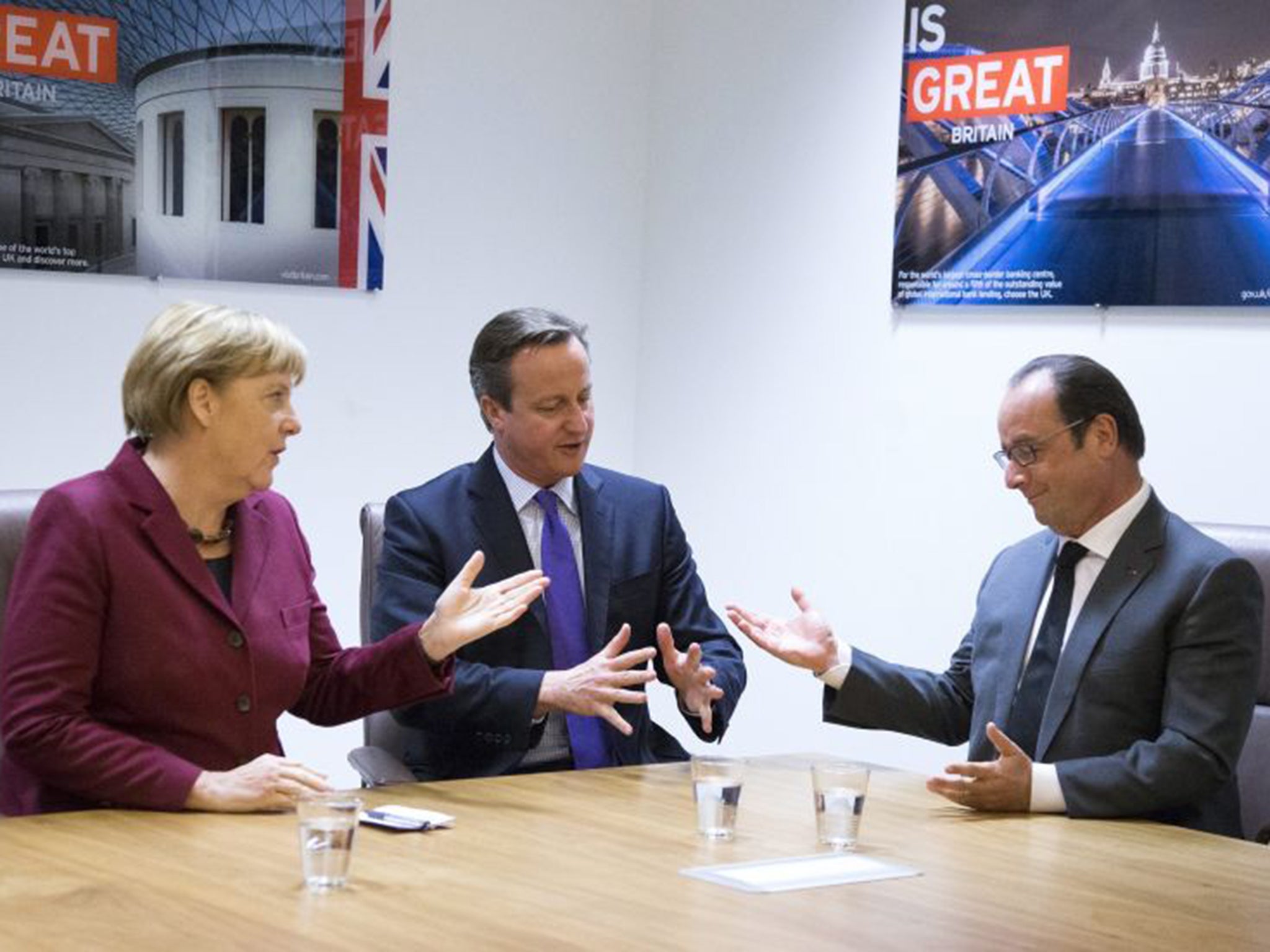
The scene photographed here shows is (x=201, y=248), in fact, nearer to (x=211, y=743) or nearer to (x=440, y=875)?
(x=211, y=743)

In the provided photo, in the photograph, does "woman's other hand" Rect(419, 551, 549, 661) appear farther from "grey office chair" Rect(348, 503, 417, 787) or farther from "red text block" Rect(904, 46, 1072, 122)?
"red text block" Rect(904, 46, 1072, 122)

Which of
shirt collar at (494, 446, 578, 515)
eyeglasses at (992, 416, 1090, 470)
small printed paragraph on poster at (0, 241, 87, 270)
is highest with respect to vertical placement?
small printed paragraph on poster at (0, 241, 87, 270)

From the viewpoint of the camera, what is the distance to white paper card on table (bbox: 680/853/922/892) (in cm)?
241

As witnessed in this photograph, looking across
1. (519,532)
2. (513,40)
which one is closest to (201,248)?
(513,40)

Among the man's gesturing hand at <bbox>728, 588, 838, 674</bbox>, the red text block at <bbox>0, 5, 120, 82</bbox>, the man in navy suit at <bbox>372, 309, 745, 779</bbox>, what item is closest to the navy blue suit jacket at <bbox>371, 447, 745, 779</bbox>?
the man in navy suit at <bbox>372, 309, 745, 779</bbox>

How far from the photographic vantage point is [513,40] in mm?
5598

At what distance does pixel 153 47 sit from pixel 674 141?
5.78 ft

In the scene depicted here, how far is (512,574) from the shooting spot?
12.3ft

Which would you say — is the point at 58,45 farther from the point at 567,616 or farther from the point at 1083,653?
the point at 1083,653

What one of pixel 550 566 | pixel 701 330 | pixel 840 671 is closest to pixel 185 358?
pixel 550 566

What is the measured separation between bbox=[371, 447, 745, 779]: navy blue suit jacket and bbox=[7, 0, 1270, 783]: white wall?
1310mm

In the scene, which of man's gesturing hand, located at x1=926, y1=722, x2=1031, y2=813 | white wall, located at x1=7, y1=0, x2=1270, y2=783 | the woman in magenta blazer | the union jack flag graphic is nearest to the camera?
the woman in magenta blazer

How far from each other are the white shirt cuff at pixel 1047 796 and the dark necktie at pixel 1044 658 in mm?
341

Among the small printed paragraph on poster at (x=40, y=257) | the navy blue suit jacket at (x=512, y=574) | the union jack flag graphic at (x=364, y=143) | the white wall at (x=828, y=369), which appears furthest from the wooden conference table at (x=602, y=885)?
the union jack flag graphic at (x=364, y=143)
